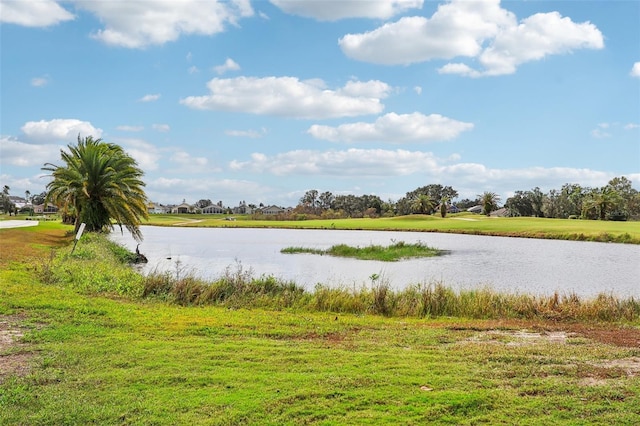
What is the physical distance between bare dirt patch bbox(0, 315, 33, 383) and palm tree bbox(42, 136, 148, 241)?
26.6m

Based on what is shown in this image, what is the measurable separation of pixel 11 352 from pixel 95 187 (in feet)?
102

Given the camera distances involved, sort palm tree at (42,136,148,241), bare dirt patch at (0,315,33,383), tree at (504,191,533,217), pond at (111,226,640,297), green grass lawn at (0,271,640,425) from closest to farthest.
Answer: green grass lawn at (0,271,640,425)
bare dirt patch at (0,315,33,383)
pond at (111,226,640,297)
palm tree at (42,136,148,241)
tree at (504,191,533,217)

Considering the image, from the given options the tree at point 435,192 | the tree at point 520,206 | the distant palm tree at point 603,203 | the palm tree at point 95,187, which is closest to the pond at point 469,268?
the palm tree at point 95,187

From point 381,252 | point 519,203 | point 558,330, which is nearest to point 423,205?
point 519,203

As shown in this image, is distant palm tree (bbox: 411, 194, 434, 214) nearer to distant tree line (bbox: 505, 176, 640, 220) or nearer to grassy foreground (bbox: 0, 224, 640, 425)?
distant tree line (bbox: 505, 176, 640, 220)

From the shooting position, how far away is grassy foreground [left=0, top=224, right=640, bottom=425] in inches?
227

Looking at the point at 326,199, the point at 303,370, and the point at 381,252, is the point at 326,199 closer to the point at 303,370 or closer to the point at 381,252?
the point at 381,252

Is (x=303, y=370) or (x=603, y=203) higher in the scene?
(x=603, y=203)

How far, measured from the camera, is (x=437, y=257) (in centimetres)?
3762

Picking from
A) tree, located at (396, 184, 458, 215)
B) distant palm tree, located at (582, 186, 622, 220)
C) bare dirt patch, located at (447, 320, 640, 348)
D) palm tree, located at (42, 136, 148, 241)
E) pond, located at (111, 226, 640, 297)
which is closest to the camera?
bare dirt patch, located at (447, 320, 640, 348)

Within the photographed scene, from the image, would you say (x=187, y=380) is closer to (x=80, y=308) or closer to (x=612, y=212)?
(x=80, y=308)

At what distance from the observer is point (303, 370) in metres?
7.26

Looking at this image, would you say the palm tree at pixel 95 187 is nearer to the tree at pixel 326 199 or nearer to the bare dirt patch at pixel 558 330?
the bare dirt patch at pixel 558 330

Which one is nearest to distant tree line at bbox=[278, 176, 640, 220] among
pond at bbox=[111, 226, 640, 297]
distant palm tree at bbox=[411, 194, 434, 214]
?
distant palm tree at bbox=[411, 194, 434, 214]
